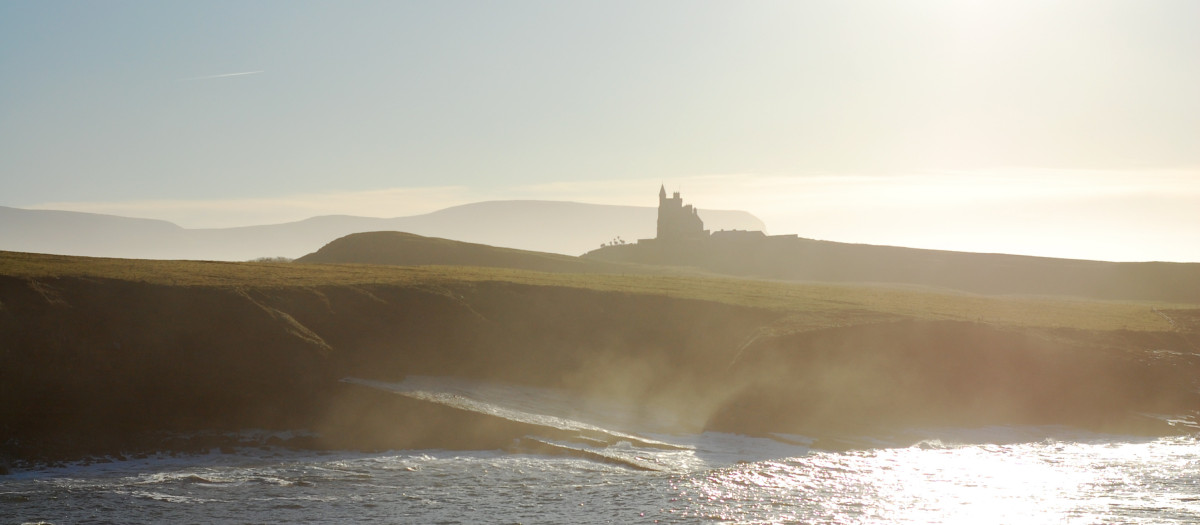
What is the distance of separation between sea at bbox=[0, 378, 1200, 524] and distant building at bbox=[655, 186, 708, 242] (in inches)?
4047

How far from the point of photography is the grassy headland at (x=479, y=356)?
112 feet

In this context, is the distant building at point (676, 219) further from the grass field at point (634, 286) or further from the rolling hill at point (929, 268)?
the grass field at point (634, 286)

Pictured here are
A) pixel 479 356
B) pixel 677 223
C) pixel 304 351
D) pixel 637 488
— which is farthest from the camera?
pixel 677 223

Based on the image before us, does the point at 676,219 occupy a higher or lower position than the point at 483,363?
higher

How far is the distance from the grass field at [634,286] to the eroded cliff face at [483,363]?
5.37 feet

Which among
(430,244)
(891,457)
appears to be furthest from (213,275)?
(430,244)

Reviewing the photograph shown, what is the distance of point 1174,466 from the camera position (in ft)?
104

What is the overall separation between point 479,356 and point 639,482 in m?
15.8

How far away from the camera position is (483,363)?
4278 centimetres

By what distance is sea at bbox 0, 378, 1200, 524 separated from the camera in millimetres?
25094

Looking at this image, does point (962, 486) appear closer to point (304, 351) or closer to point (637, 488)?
point (637, 488)

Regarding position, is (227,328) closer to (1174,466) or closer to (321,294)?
(321,294)

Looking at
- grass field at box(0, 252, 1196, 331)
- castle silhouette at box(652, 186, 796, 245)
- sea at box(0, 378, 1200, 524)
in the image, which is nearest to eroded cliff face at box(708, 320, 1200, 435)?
sea at box(0, 378, 1200, 524)

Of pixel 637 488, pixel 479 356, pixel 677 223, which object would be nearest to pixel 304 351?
pixel 479 356
